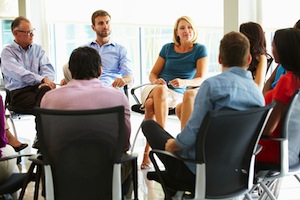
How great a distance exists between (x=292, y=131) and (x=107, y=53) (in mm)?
2774

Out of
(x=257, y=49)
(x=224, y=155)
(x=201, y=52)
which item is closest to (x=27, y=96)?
(x=201, y=52)

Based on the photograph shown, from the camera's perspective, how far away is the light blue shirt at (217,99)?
2.74 metres

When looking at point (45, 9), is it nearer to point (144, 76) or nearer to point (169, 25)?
point (144, 76)

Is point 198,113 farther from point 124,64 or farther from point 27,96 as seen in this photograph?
point 27,96

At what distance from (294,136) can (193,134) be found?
774mm

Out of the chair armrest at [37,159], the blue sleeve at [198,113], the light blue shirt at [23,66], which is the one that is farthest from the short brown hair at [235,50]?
the light blue shirt at [23,66]

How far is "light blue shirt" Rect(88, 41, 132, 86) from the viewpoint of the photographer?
5504 millimetres

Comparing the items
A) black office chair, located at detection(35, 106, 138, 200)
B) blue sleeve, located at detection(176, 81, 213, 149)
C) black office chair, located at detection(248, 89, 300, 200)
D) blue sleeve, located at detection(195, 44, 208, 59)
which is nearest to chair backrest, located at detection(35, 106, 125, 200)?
black office chair, located at detection(35, 106, 138, 200)

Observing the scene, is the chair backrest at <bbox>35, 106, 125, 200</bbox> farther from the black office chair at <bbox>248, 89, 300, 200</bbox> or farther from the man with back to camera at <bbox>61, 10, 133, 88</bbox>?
the man with back to camera at <bbox>61, 10, 133, 88</bbox>

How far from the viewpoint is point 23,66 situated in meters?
5.59

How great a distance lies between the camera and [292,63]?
3.20m

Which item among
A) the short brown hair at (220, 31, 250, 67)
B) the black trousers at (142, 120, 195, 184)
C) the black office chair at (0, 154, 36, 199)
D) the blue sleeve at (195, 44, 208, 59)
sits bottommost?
the black office chair at (0, 154, 36, 199)

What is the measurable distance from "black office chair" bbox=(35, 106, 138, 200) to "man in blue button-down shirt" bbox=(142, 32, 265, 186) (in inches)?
11.7

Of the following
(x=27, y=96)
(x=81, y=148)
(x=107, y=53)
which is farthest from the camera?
(x=107, y=53)
